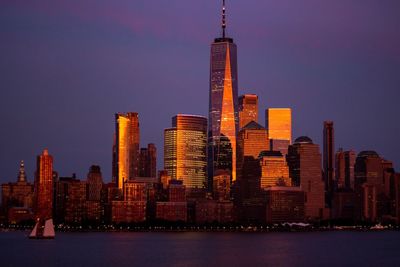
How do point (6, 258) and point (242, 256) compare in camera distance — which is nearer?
point (6, 258)

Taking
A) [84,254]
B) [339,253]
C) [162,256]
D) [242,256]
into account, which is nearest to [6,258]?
[84,254]

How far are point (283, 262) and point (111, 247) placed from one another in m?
50.0

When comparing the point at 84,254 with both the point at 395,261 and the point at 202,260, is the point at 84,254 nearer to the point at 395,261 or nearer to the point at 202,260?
the point at 202,260

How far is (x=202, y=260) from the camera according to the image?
12812cm

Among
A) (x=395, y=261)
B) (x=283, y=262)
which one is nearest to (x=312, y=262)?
(x=283, y=262)

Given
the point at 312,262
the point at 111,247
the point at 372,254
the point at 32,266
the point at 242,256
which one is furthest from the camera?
the point at 111,247

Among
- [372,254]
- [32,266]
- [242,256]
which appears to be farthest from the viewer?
[372,254]

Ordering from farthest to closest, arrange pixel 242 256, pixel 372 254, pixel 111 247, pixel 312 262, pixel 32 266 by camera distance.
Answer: pixel 111 247 → pixel 372 254 → pixel 242 256 → pixel 312 262 → pixel 32 266

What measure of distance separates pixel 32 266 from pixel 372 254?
62760 mm

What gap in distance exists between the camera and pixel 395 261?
12938cm

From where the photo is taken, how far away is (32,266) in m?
115

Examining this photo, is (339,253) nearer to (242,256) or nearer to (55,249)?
(242,256)

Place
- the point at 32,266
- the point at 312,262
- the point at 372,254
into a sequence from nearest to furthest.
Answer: the point at 32,266 < the point at 312,262 < the point at 372,254

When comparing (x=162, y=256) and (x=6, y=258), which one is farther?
(x=162, y=256)
